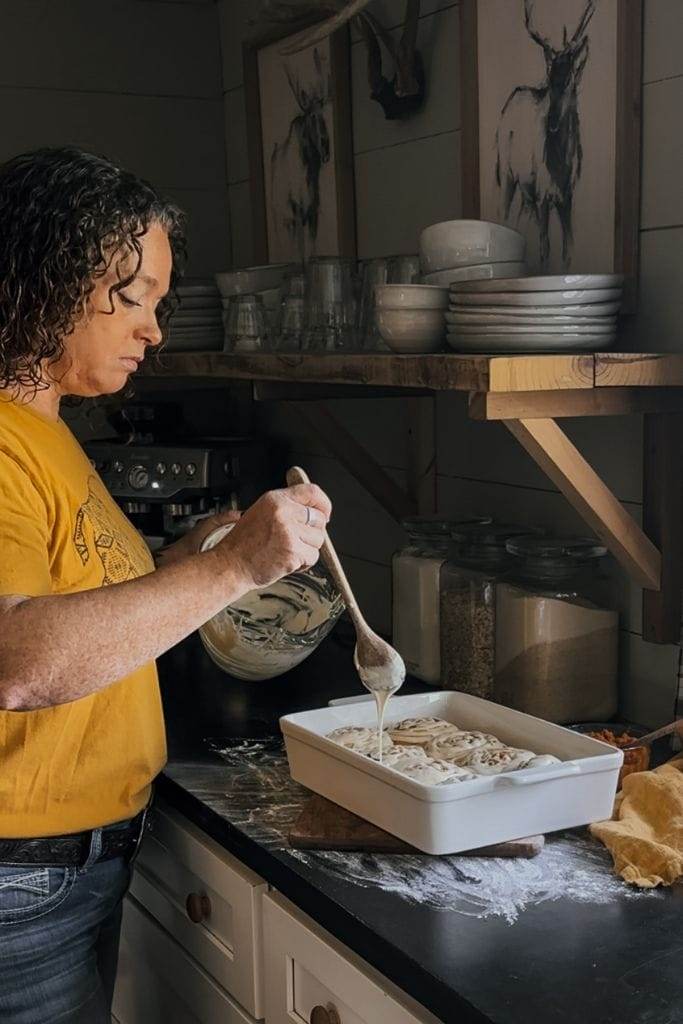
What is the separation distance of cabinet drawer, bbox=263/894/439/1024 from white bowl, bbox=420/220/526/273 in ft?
2.72

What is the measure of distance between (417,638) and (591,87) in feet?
2.74

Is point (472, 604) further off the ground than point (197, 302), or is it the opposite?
point (197, 302)

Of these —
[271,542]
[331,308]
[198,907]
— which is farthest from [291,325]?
[198,907]

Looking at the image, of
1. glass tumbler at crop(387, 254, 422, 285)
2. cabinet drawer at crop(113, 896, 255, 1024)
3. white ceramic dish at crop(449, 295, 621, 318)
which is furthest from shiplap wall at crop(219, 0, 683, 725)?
cabinet drawer at crop(113, 896, 255, 1024)

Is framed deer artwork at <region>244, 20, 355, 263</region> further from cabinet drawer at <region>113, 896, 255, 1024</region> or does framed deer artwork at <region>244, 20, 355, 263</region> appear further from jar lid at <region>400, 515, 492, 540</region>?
cabinet drawer at <region>113, 896, 255, 1024</region>

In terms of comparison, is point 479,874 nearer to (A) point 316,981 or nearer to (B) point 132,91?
(A) point 316,981

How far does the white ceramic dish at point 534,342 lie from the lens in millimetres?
1438

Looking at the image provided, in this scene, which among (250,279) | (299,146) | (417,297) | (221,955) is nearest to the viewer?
(221,955)

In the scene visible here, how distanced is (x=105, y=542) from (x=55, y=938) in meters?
0.44

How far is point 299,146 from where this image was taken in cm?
243

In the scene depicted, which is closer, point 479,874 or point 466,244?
point 479,874

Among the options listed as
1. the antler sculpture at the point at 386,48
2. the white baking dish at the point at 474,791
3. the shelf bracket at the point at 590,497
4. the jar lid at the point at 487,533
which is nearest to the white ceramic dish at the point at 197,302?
the antler sculpture at the point at 386,48

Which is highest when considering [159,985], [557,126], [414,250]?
[557,126]

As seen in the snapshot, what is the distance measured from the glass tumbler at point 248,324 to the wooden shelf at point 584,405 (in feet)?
0.20
